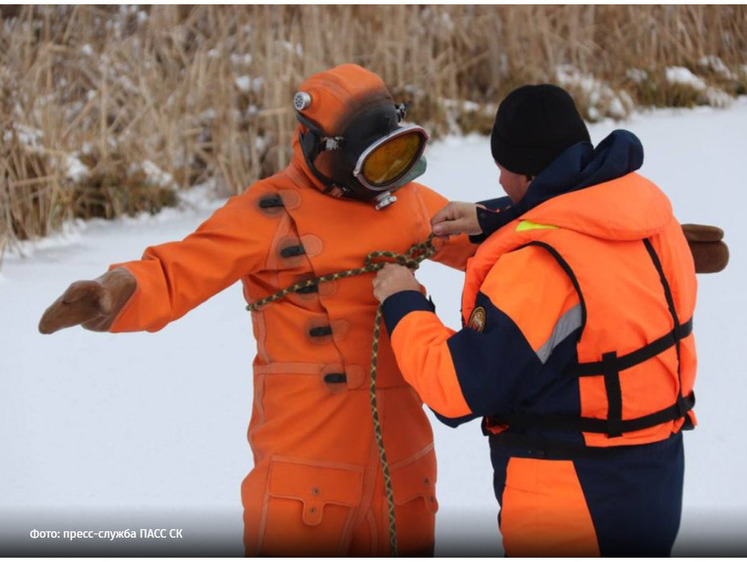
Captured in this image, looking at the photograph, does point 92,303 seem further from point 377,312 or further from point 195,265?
point 377,312

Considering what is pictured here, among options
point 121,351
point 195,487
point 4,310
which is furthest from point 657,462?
point 4,310

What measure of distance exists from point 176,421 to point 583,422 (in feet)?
5.80

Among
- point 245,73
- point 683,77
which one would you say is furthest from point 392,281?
point 683,77

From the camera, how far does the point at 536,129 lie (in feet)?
5.34

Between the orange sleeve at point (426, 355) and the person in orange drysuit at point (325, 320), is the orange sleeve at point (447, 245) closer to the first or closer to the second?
the person in orange drysuit at point (325, 320)

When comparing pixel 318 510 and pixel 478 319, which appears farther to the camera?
pixel 318 510

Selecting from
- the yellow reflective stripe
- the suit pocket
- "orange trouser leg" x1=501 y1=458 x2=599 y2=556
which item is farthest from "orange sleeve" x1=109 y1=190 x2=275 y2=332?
"orange trouser leg" x1=501 y1=458 x2=599 y2=556

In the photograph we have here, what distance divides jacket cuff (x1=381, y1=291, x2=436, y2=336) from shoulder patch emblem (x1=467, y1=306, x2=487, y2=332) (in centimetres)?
11

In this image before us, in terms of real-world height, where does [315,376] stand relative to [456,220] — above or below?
below

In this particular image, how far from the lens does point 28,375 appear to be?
336 cm

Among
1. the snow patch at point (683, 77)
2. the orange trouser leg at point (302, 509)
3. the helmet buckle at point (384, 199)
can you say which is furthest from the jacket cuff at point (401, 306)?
the snow patch at point (683, 77)

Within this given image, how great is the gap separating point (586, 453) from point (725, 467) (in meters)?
1.44

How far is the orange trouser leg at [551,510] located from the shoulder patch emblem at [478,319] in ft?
0.73

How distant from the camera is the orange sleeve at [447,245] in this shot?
1988 millimetres
